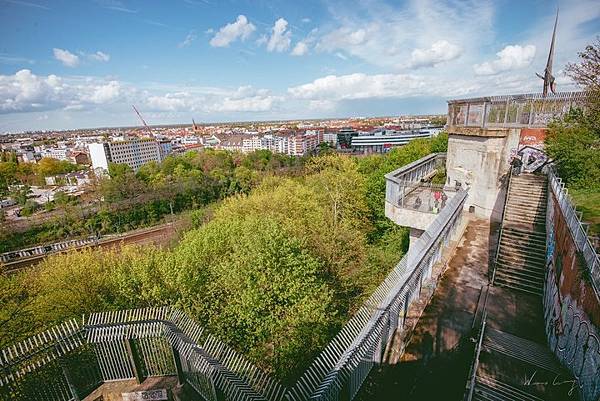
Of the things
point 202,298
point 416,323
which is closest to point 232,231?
point 202,298

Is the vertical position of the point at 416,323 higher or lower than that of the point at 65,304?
higher

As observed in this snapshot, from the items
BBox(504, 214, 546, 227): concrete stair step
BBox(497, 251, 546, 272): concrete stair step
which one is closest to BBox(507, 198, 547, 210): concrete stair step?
BBox(504, 214, 546, 227): concrete stair step

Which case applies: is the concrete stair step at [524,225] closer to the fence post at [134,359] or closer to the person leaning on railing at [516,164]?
the person leaning on railing at [516,164]

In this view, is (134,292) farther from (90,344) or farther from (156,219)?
(156,219)

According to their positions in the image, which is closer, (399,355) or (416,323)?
(399,355)

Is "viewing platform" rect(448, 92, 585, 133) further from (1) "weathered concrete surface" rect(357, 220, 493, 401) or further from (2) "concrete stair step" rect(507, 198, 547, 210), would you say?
(1) "weathered concrete surface" rect(357, 220, 493, 401)

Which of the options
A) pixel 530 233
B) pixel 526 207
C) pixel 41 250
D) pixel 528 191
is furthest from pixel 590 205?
pixel 41 250

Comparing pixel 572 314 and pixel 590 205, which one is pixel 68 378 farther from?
pixel 590 205

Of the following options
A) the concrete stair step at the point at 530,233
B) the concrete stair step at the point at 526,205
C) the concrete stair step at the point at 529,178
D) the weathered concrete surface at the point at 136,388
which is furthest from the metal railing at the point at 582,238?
the weathered concrete surface at the point at 136,388
